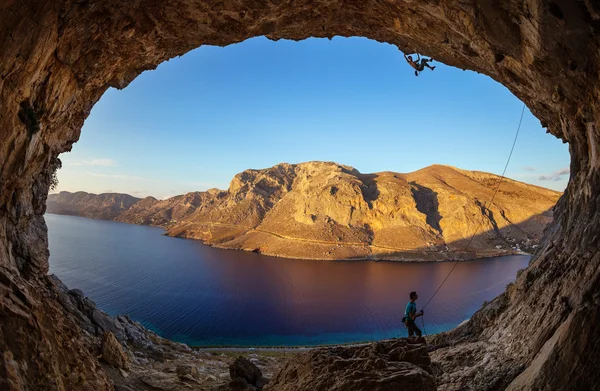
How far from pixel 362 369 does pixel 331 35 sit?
13449 mm

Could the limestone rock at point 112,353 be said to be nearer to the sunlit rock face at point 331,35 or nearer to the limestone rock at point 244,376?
the sunlit rock face at point 331,35

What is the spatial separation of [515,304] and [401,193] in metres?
111

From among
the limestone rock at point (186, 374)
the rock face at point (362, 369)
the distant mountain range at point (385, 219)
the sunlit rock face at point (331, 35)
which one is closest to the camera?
the rock face at point (362, 369)

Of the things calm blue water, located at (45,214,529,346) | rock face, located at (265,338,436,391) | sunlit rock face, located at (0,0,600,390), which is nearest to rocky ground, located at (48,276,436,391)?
rock face, located at (265,338,436,391)

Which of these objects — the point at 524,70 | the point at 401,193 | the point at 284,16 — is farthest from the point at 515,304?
the point at 401,193

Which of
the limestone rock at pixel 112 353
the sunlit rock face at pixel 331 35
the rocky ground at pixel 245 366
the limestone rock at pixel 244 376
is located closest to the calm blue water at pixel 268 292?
the rocky ground at pixel 245 366

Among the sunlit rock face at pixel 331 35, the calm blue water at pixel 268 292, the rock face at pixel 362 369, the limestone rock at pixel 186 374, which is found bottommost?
the calm blue water at pixel 268 292

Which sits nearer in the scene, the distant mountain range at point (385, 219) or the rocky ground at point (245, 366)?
the rocky ground at point (245, 366)

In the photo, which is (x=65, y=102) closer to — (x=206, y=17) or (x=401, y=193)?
(x=206, y=17)

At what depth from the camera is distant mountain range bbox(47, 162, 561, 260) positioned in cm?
9519

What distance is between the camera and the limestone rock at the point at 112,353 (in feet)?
38.2

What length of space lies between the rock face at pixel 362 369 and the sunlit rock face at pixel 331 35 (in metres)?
2.17

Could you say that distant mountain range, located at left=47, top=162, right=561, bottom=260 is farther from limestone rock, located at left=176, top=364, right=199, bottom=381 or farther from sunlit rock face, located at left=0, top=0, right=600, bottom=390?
sunlit rock face, located at left=0, top=0, right=600, bottom=390

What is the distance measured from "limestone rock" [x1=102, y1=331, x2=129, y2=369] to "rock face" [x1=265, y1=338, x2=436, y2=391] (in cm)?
821
